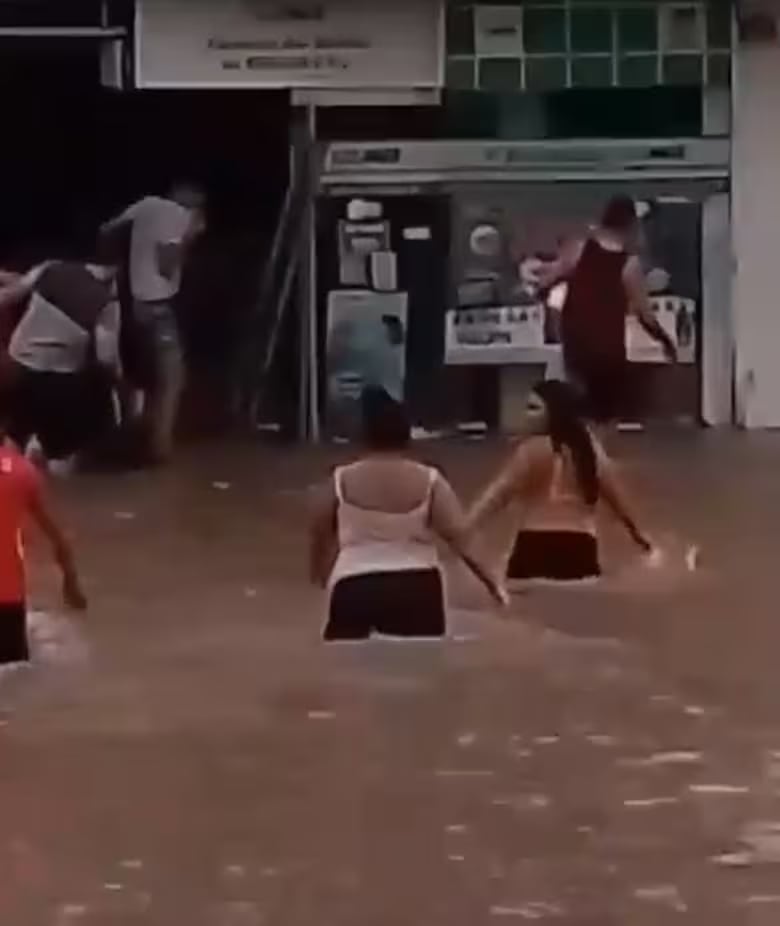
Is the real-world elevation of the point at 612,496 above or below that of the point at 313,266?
below

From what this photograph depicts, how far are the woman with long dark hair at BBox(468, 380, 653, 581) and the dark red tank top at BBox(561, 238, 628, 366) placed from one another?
371 inches

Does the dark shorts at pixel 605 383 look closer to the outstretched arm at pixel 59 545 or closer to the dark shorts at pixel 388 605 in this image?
the outstretched arm at pixel 59 545

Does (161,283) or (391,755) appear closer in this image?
(391,755)

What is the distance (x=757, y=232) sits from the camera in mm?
24359

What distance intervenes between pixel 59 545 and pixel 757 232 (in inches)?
534

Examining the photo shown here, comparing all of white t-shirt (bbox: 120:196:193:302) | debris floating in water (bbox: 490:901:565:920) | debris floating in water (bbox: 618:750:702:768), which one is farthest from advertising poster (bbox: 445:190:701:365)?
debris floating in water (bbox: 490:901:565:920)

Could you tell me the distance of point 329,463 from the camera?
69.9 feet

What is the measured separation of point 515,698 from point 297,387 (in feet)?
43.6

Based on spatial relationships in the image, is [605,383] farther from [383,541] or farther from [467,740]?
[467,740]

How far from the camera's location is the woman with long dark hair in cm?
1327

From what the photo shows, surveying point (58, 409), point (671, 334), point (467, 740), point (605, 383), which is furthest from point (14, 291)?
point (467, 740)

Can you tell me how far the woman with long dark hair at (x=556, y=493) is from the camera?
1327cm

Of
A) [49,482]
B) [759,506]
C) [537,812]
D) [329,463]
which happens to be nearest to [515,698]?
[537,812]

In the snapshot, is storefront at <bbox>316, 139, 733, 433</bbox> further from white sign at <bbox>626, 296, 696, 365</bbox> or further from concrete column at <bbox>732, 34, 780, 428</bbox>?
concrete column at <bbox>732, 34, 780, 428</bbox>
